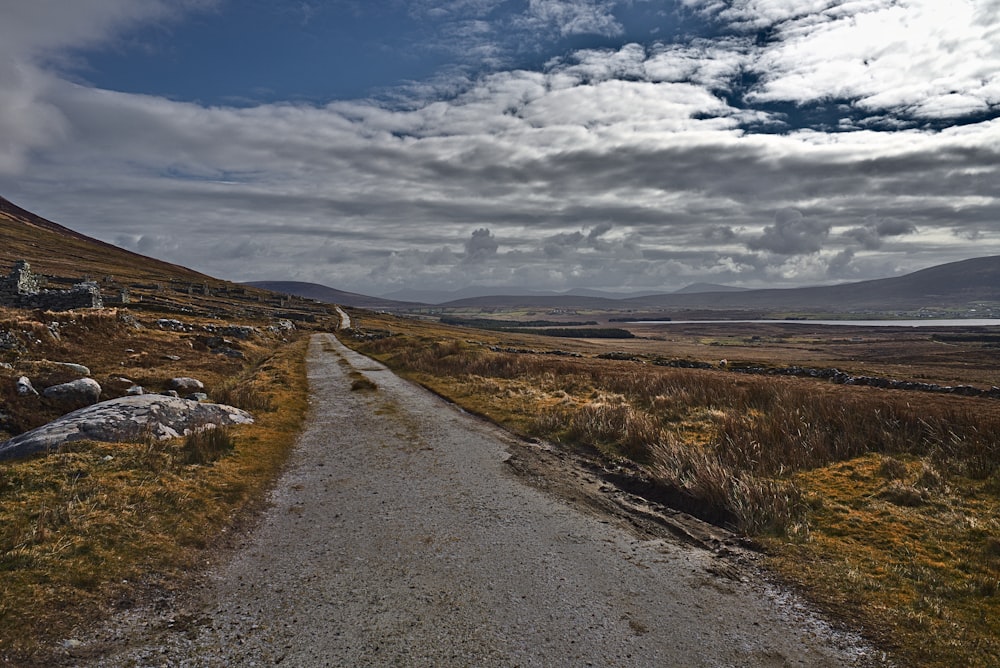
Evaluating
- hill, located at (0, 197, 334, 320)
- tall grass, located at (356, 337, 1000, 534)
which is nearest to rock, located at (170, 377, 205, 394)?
tall grass, located at (356, 337, 1000, 534)

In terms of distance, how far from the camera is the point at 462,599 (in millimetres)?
6684

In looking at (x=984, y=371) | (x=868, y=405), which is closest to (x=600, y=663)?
(x=868, y=405)

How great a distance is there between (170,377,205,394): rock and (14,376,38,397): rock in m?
6.22

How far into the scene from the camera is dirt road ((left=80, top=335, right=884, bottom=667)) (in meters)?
5.57

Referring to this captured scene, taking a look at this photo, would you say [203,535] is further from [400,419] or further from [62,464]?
[400,419]

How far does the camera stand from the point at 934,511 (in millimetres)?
9188

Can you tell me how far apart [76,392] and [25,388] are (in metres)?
1.33

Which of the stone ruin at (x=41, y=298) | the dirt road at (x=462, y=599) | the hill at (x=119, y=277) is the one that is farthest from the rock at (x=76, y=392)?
the hill at (x=119, y=277)

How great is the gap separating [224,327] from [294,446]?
48868 millimetres

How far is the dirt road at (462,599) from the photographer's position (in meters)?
5.57

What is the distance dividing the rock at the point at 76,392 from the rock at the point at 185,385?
452 centimetres

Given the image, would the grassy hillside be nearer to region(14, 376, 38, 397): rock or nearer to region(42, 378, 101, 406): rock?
region(14, 376, 38, 397): rock

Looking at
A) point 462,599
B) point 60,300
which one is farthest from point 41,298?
point 462,599

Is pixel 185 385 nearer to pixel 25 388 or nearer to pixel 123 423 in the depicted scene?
pixel 25 388
